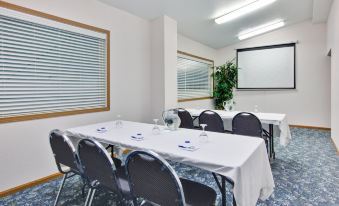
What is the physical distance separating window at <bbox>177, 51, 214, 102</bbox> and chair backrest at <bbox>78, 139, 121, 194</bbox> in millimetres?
3893

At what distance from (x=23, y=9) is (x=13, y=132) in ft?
4.94

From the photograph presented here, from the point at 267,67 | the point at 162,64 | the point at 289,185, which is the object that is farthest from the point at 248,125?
the point at 267,67

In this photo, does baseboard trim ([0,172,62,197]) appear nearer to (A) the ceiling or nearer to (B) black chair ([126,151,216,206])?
(B) black chair ([126,151,216,206])

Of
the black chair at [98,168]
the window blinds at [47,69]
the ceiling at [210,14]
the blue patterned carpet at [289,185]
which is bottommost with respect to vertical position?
the blue patterned carpet at [289,185]

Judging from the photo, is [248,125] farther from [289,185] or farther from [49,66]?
[49,66]

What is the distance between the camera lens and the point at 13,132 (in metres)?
2.53

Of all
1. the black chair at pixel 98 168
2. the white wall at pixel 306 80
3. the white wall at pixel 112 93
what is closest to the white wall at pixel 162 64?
the white wall at pixel 112 93

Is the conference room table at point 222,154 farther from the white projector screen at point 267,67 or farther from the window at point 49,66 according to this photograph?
the white projector screen at point 267,67

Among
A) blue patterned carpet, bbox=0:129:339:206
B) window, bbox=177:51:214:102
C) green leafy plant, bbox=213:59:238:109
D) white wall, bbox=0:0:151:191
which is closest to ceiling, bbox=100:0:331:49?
white wall, bbox=0:0:151:191

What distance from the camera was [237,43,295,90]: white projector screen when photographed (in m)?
6.44

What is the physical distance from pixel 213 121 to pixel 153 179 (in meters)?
2.36

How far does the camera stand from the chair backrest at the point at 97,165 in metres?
1.53

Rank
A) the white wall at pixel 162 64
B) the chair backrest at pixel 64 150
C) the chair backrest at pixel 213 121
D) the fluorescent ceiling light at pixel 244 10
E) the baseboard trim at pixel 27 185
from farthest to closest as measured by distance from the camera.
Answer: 1. the fluorescent ceiling light at pixel 244 10
2. the white wall at pixel 162 64
3. the chair backrest at pixel 213 121
4. the baseboard trim at pixel 27 185
5. the chair backrest at pixel 64 150

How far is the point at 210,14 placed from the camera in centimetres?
457
